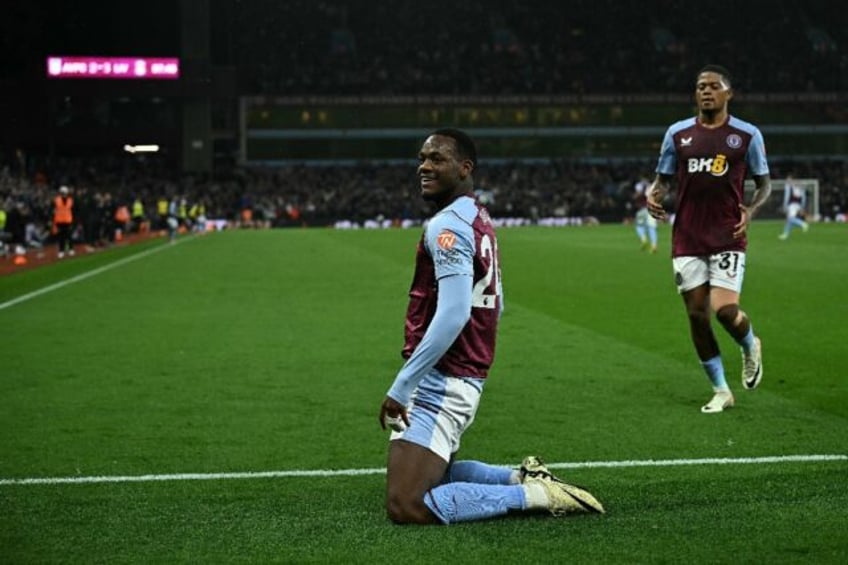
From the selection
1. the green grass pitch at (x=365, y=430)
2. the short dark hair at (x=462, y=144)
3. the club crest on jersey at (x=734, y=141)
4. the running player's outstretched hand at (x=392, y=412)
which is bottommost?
the green grass pitch at (x=365, y=430)

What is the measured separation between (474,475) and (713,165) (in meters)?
4.01

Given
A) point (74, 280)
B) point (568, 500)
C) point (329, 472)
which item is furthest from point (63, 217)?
point (568, 500)

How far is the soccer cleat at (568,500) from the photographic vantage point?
20.1 ft

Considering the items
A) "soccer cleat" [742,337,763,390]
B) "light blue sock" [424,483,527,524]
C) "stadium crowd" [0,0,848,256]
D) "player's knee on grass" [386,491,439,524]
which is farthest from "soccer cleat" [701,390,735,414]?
"stadium crowd" [0,0,848,256]

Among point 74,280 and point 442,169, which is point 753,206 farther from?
point 74,280

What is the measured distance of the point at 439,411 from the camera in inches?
239

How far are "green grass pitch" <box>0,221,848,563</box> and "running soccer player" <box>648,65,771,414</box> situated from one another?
0.56 metres

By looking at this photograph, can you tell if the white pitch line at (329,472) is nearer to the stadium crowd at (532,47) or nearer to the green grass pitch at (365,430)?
the green grass pitch at (365,430)

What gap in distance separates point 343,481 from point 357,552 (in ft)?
5.40

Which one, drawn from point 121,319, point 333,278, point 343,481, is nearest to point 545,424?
point 343,481

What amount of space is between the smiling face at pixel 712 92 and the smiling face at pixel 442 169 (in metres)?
3.65

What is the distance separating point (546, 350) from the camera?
536 inches

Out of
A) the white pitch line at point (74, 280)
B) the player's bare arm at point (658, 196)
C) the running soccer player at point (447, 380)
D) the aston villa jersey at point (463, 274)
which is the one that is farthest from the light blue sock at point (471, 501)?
the white pitch line at point (74, 280)

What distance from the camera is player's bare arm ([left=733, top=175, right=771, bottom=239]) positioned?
9.45 meters
